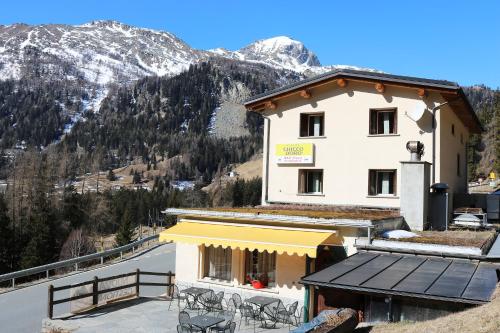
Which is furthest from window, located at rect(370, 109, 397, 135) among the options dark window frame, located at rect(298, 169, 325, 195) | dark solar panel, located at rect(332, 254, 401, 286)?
dark solar panel, located at rect(332, 254, 401, 286)

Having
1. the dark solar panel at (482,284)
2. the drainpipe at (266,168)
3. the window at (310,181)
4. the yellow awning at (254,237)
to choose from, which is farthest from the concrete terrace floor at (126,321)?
the window at (310,181)

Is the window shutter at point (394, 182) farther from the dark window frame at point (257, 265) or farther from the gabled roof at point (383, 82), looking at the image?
the dark window frame at point (257, 265)

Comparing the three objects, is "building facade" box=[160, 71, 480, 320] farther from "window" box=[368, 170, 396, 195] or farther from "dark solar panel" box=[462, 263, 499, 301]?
"dark solar panel" box=[462, 263, 499, 301]

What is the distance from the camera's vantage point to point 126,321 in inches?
612

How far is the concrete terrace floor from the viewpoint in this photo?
14.7 metres

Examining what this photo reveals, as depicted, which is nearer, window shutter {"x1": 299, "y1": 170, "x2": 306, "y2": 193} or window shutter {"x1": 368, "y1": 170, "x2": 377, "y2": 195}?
window shutter {"x1": 368, "y1": 170, "x2": 377, "y2": 195}

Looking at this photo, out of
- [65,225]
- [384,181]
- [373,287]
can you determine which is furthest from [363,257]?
[65,225]

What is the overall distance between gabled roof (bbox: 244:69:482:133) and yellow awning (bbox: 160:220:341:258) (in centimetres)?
822

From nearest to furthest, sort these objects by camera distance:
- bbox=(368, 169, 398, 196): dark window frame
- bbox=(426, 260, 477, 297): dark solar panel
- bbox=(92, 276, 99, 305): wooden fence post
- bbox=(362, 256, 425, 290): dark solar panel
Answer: bbox=(426, 260, 477, 297): dark solar panel, bbox=(362, 256, 425, 290): dark solar panel, bbox=(92, 276, 99, 305): wooden fence post, bbox=(368, 169, 398, 196): dark window frame

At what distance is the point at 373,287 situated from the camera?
11.3 m

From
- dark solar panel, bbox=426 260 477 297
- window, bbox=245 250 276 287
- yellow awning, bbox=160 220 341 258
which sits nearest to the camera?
dark solar panel, bbox=426 260 477 297

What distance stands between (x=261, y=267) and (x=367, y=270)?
4.91 m

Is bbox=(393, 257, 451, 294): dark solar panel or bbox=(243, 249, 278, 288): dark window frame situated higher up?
bbox=(393, 257, 451, 294): dark solar panel

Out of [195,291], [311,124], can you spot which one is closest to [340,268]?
[195,291]
